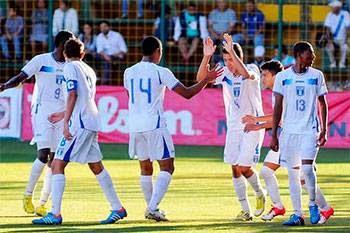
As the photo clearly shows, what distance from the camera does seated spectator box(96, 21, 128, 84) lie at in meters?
29.8

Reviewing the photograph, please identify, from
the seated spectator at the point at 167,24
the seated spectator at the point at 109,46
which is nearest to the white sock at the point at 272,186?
the seated spectator at the point at 167,24

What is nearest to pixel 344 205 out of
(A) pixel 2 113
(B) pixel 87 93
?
(B) pixel 87 93

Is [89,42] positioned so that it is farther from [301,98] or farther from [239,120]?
[301,98]

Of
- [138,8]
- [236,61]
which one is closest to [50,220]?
Answer: [236,61]

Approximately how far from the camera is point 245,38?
96.3 ft

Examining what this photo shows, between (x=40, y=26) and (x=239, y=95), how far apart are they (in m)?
15.8

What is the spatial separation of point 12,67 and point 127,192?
12307mm

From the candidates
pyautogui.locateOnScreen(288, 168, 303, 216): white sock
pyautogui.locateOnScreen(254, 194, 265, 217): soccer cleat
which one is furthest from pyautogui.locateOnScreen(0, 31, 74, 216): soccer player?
pyautogui.locateOnScreen(288, 168, 303, 216): white sock

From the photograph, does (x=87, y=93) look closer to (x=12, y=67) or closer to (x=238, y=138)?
(x=238, y=138)

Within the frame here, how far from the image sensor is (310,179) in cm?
1392

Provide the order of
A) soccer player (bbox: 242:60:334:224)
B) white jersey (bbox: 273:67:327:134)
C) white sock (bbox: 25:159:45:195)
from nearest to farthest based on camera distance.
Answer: white jersey (bbox: 273:67:327:134)
soccer player (bbox: 242:60:334:224)
white sock (bbox: 25:159:45:195)

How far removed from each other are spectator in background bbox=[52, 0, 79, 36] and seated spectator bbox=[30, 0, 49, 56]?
0.30 m

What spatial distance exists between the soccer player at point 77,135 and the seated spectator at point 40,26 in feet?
52.3

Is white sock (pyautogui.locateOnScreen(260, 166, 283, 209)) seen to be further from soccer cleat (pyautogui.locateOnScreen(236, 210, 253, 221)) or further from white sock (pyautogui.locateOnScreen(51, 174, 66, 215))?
white sock (pyautogui.locateOnScreen(51, 174, 66, 215))
